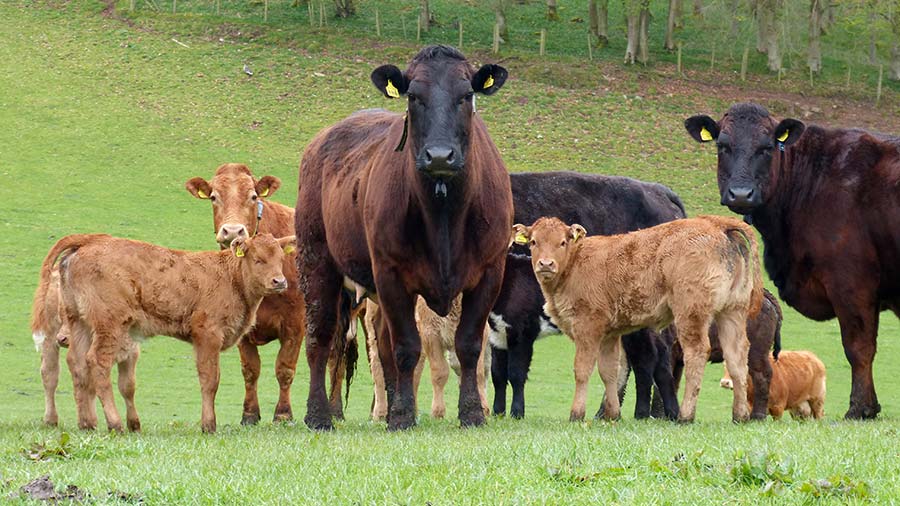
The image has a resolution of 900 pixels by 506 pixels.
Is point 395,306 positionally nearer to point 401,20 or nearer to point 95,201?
point 95,201

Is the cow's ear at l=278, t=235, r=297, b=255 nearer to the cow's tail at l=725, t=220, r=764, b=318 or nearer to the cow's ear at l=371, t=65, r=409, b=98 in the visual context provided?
the cow's ear at l=371, t=65, r=409, b=98

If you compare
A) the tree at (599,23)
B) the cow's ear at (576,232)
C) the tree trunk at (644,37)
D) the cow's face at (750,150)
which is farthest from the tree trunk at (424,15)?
the cow's ear at (576,232)

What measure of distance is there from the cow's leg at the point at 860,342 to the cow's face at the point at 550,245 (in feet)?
7.99

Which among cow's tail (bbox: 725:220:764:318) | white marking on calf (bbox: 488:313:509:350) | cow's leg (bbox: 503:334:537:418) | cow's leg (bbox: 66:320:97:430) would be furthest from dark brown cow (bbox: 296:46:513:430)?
cow's leg (bbox: 503:334:537:418)

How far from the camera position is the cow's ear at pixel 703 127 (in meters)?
13.2

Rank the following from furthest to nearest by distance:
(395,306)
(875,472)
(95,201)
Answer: (95,201) < (395,306) < (875,472)

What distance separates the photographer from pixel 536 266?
1191cm

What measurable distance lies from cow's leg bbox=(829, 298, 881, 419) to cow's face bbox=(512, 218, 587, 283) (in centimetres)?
244

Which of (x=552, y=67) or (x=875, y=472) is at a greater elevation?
(x=875, y=472)


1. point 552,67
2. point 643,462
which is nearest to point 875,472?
point 643,462

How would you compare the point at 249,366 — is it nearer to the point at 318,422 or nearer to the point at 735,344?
the point at 318,422

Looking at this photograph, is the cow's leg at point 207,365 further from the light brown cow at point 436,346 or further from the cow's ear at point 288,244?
the light brown cow at point 436,346

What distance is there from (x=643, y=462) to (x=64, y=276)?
5.81m

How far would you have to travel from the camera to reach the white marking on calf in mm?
15523
